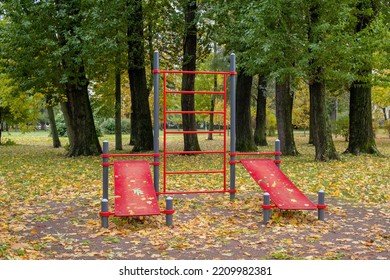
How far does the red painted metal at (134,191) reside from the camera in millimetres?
7219

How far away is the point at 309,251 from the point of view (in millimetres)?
6023

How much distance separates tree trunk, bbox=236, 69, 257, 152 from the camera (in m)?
21.2

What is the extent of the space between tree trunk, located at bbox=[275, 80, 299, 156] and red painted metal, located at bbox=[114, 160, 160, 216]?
11328 mm

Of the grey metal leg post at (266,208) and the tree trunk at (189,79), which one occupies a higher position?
the tree trunk at (189,79)

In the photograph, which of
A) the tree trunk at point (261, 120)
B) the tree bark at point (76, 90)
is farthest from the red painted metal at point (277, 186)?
the tree trunk at point (261, 120)

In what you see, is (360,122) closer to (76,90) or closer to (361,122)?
(361,122)

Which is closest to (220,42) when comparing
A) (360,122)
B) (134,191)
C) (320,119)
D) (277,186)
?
(320,119)

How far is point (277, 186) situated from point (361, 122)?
1107 cm

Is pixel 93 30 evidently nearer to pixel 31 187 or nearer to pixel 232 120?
pixel 31 187

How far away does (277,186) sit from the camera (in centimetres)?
845

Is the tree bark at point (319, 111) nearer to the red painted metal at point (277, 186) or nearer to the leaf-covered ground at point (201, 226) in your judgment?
the leaf-covered ground at point (201, 226)

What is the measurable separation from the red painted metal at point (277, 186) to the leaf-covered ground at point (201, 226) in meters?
0.25

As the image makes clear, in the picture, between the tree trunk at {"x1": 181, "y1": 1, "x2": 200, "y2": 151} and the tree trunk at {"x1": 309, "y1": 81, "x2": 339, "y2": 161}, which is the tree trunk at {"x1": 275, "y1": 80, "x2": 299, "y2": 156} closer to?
the tree trunk at {"x1": 309, "y1": 81, "x2": 339, "y2": 161}

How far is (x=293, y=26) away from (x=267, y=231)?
9.01 meters
